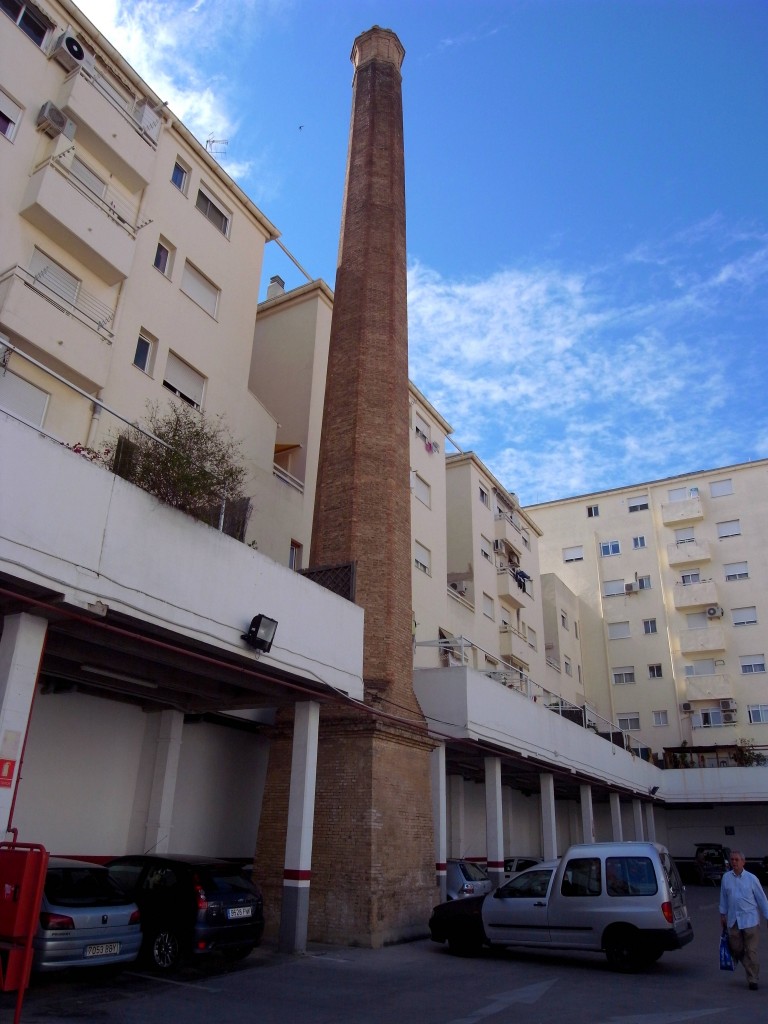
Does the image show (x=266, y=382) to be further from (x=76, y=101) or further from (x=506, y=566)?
(x=506, y=566)

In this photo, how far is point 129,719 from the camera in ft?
45.2

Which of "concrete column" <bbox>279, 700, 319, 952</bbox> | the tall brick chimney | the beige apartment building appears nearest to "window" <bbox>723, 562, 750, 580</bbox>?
the beige apartment building

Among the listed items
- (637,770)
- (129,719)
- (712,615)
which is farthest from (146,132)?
(712,615)

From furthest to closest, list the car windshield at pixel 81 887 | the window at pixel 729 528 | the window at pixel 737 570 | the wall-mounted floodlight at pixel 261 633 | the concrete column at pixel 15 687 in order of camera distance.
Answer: the window at pixel 729 528
the window at pixel 737 570
the wall-mounted floodlight at pixel 261 633
the car windshield at pixel 81 887
the concrete column at pixel 15 687

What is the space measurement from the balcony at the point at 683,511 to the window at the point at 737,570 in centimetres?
312

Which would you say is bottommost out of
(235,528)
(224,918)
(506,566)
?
(224,918)

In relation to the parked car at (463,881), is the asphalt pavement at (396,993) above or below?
below

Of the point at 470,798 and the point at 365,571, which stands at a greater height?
the point at 365,571

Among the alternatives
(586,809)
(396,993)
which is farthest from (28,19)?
(586,809)

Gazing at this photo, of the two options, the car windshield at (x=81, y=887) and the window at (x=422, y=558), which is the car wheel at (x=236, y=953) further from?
the window at (x=422, y=558)

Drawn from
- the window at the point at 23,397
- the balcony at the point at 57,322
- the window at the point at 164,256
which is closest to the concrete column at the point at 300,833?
the window at the point at 23,397

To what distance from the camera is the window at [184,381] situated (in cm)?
1689

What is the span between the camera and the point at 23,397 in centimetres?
1349

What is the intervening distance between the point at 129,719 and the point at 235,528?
4.64m
